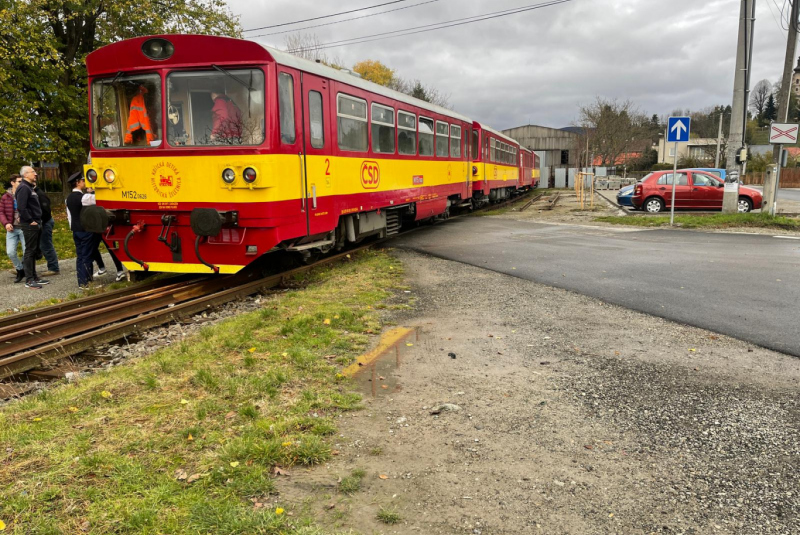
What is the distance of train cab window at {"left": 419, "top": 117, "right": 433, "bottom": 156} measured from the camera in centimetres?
1260

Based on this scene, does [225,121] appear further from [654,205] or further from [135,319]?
[654,205]

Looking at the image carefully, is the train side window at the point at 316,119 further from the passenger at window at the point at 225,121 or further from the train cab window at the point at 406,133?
the train cab window at the point at 406,133

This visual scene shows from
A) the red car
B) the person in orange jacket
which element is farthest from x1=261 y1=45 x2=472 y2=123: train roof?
the red car

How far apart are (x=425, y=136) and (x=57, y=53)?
40.3ft

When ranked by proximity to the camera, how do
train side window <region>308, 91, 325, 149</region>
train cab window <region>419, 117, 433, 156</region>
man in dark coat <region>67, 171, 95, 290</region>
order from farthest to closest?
train cab window <region>419, 117, 433, 156</region> < man in dark coat <region>67, 171, 95, 290</region> < train side window <region>308, 91, 325, 149</region>

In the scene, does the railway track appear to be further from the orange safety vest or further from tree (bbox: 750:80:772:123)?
tree (bbox: 750:80:772:123)

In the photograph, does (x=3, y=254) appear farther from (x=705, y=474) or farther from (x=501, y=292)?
(x=705, y=474)

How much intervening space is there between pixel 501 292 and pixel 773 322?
3.20 meters

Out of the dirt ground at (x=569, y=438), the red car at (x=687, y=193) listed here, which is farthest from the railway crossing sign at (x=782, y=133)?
the dirt ground at (x=569, y=438)

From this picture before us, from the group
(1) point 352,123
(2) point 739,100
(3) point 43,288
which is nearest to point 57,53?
(3) point 43,288

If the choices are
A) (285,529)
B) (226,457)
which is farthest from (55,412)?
(285,529)

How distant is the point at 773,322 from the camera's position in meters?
6.04

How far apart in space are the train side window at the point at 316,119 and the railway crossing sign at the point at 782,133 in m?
13.3

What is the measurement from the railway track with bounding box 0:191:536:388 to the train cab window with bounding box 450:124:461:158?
25.7ft
